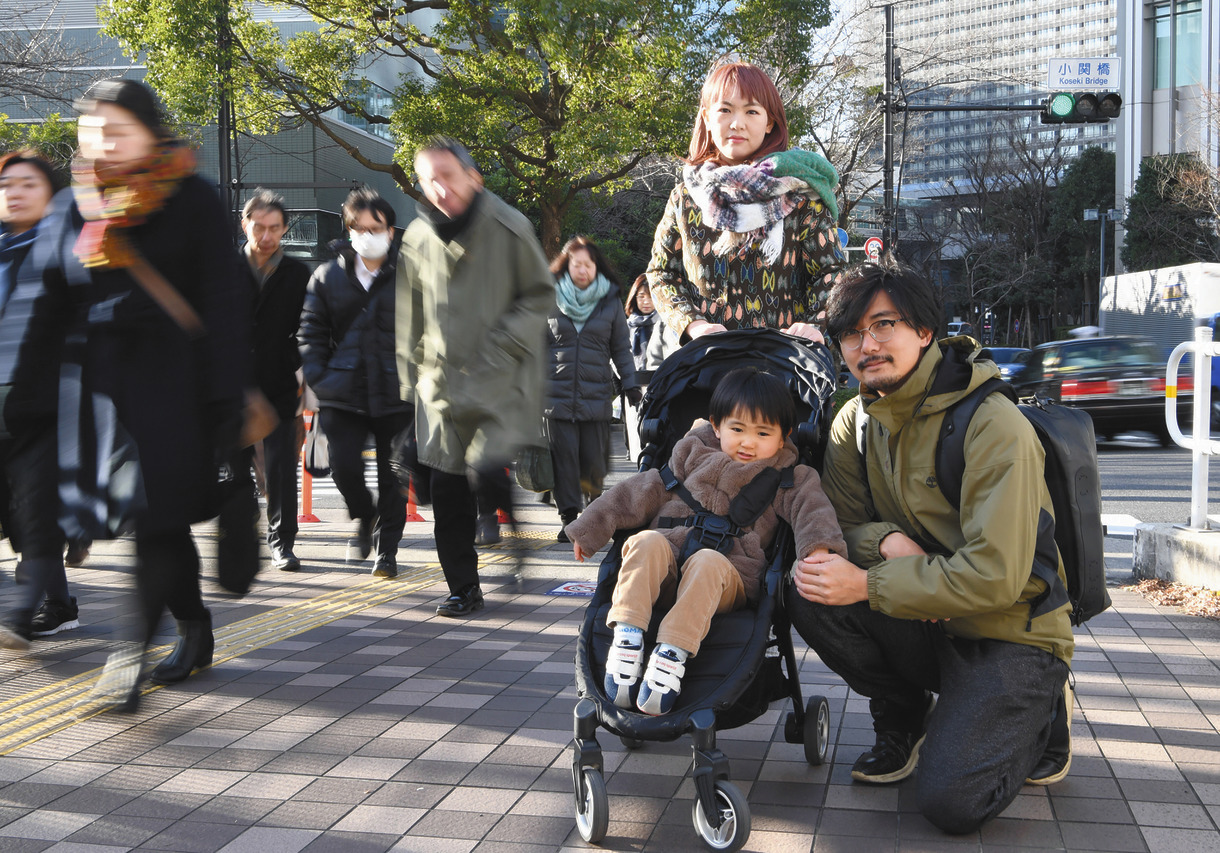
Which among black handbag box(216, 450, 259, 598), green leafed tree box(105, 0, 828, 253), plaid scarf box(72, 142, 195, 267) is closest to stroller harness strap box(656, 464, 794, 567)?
black handbag box(216, 450, 259, 598)

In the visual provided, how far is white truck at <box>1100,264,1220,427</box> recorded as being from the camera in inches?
893

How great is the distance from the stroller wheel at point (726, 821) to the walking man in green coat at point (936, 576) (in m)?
0.56

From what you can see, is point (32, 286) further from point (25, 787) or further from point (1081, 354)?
point (1081, 354)

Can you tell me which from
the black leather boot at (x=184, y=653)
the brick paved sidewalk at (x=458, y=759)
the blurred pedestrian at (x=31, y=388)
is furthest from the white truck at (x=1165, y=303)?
the blurred pedestrian at (x=31, y=388)

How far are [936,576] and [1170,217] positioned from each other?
38547 mm

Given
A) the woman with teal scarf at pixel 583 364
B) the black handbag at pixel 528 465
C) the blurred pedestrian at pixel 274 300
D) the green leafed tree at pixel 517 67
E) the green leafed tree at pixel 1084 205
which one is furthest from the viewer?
the green leafed tree at pixel 1084 205

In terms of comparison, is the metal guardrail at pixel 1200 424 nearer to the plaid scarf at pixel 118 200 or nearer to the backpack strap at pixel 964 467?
the backpack strap at pixel 964 467

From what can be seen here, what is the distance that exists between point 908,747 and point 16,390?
3.54 metres

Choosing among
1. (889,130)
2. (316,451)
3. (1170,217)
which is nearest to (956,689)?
(316,451)

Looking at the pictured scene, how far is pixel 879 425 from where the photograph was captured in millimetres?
3471

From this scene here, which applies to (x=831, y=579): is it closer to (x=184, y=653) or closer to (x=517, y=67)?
(x=184, y=653)

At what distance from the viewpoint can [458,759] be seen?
12.3 ft

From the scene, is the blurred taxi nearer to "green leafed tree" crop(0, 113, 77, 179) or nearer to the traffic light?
the traffic light

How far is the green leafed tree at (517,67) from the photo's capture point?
1927 cm
